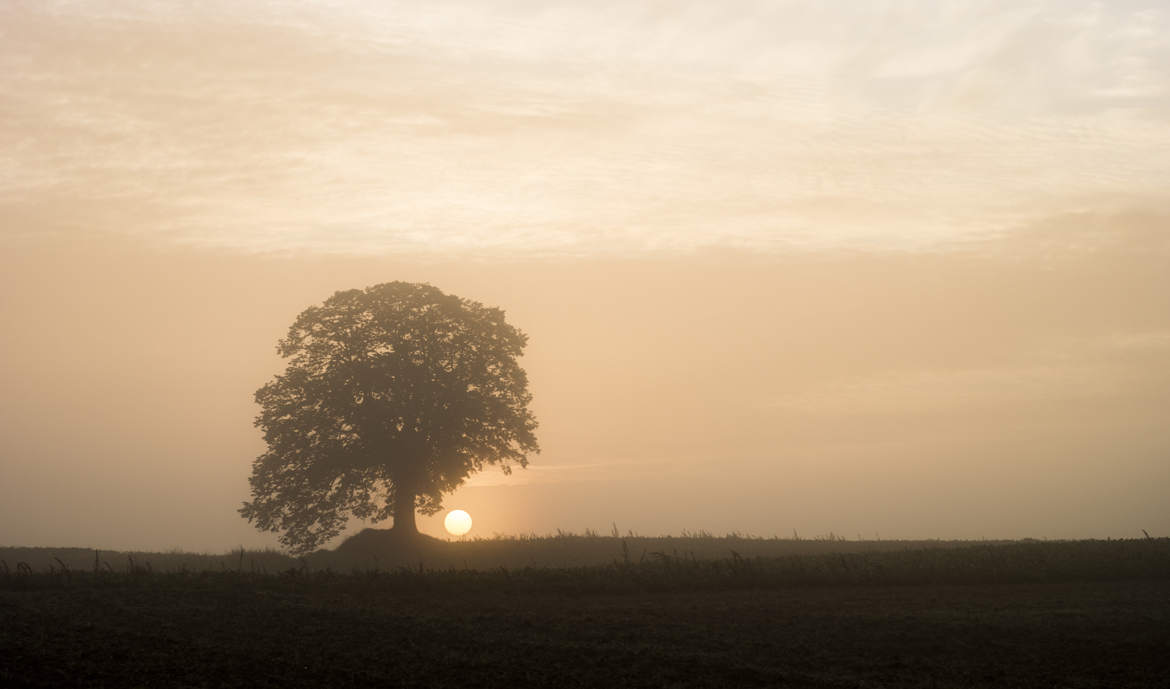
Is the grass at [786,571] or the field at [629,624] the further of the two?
the grass at [786,571]

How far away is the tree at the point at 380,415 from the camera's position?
50.7 meters

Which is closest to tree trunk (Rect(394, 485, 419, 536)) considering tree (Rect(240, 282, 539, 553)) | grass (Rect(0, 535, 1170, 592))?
tree (Rect(240, 282, 539, 553))

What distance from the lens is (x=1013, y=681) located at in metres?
21.4

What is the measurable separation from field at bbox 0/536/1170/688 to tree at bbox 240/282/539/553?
17.8m

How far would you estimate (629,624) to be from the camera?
26.1 meters

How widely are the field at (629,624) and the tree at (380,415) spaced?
1778 cm

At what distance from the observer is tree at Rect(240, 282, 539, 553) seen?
5069 cm

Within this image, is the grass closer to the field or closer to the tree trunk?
the field

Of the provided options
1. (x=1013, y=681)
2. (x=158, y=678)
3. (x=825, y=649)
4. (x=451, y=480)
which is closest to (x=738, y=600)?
(x=825, y=649)

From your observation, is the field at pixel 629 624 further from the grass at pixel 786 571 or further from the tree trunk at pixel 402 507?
the tree trunk at pixel 402 507

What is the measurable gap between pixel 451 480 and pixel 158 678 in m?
33.7

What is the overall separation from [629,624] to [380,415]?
87.8ft

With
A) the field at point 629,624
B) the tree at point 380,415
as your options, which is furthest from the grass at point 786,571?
the tree at point 380,415

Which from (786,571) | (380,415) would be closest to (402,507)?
(380,415)
